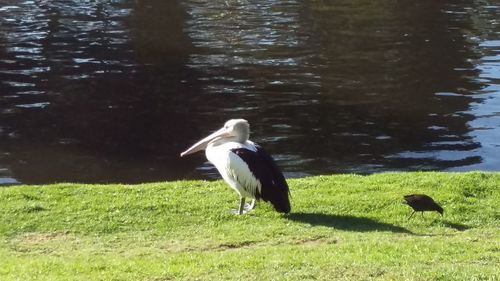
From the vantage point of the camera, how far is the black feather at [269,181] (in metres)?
10.2

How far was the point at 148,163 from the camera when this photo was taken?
16453 mm

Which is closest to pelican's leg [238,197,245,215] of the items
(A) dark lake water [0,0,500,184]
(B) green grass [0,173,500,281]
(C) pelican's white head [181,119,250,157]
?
(B) green grass [0,173,500,281]

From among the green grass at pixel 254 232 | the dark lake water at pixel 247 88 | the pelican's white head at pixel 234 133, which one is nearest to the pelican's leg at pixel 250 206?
the green grass at pixel 254 232

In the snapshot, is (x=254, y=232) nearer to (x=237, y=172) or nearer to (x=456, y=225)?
(x=237, y=172)

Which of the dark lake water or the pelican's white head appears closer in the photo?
the pelican's white head

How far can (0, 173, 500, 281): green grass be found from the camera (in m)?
7.75

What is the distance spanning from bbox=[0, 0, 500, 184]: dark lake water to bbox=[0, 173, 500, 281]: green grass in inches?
167

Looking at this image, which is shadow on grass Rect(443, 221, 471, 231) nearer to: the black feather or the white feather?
the black feather

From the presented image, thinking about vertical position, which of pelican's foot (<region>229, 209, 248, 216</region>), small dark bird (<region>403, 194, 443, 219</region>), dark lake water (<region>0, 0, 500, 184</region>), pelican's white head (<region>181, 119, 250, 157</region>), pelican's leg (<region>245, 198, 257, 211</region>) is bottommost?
dark lake water (<region>0, 0, 500, 184</region>)

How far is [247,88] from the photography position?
21266 millimetres

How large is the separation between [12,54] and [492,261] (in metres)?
19.5

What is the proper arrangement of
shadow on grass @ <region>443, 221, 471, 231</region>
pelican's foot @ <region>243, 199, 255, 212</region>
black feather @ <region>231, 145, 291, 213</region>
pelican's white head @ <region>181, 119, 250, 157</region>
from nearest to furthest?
shadow on grass @ <region>443, 221, 471, 231</region>
black feather @ <region>231, 145, 291, 213</region>
pelican's foot @ <region>243, 199, 255, 212</region>
pelican's white head @ <region>181, 119, 250, 157</region>

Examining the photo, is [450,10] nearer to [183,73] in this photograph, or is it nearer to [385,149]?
[183,73]

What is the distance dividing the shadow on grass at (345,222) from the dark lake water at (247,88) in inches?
215
